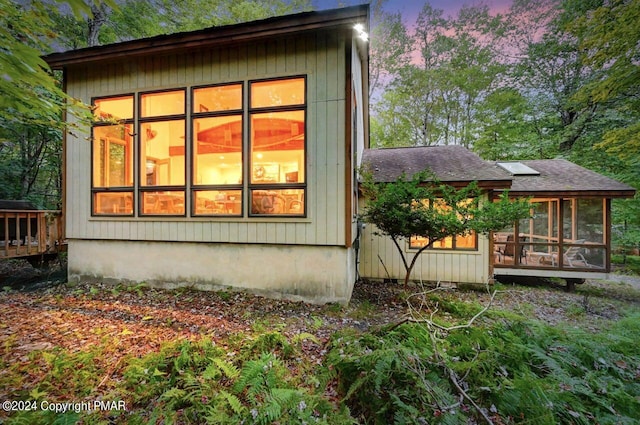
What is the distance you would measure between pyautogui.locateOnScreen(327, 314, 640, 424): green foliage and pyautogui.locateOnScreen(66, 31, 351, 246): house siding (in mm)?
2438

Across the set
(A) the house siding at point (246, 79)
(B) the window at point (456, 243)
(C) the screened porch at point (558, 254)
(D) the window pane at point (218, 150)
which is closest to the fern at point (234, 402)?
(A) the house siding at point (246, 79)

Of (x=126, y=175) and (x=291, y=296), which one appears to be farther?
(x=126, y=175)

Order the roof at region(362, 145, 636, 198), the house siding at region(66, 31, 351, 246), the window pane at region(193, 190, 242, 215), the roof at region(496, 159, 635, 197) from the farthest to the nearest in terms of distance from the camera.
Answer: the roof at region(496, 159, 635, 197) → the roof at region(362, 145, 636, 198) → the window pane at region(193, 190, 242, 215) → the house siding at region(66, 31, 351, 246)

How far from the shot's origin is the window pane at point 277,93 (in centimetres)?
498

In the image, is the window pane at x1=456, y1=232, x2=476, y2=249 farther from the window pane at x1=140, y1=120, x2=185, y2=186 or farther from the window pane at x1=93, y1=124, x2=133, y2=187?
the window pane at x1=93, y1=124, x2=133, y2=187

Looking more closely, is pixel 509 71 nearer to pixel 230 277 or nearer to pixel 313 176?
pixel 313 176

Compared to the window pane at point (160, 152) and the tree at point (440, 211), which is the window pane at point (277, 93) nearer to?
the window pane at point (160, 152)

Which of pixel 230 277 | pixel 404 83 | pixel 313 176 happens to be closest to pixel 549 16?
pixel 404 83

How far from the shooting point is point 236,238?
5.13m

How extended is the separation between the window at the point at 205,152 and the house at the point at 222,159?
0.9 inches

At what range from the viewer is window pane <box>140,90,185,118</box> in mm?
5500

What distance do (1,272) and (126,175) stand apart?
560cm

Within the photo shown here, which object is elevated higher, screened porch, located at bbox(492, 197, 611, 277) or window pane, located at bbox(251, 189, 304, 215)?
window pane, located at bbox(251, 189, 304, 215)

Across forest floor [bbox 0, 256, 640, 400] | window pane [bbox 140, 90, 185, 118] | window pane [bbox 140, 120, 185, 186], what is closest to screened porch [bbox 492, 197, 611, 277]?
forest floor [bbox 0, 256, 640, 400]
